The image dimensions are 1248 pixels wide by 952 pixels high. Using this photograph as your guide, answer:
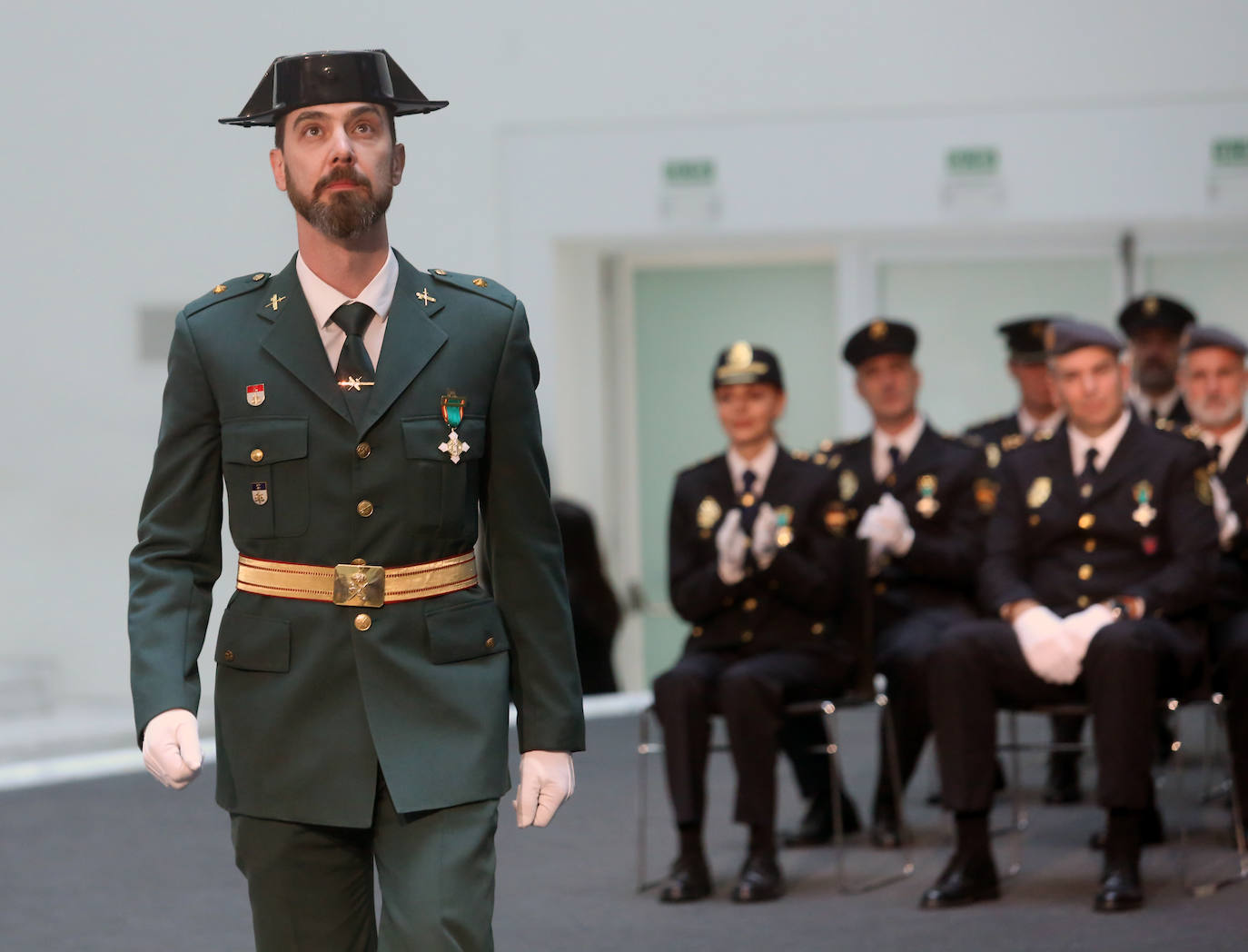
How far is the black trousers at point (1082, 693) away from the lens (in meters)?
4.07

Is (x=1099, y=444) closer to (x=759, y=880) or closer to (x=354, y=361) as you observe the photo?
(x=759, y=880)

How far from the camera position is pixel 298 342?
2229 millimetres

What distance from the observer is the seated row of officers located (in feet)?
13.8

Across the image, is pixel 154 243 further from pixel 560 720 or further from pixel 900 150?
pixel 560 720

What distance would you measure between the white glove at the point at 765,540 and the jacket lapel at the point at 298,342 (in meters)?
2.30

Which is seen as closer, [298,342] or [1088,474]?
[298,342]

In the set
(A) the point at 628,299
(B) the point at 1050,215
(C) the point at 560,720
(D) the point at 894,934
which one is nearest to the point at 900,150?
(B) the point at 1050,215

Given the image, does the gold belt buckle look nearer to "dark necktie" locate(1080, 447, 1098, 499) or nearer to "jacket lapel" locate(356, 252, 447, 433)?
"jacket lapel" locate(356, 252, 447, 433)

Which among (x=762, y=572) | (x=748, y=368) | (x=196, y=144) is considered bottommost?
(x=762, y=572)

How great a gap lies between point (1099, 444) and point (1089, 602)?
37 cm

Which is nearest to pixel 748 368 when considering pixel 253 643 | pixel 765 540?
pixel 765 540

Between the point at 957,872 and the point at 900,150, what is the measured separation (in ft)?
12.8

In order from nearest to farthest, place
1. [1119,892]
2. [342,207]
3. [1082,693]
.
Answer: [342,207], [1119,892], [1082,693]

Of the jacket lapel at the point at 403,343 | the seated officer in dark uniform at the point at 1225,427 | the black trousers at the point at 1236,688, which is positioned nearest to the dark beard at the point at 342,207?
the jacket lapel at the point at 403,343
